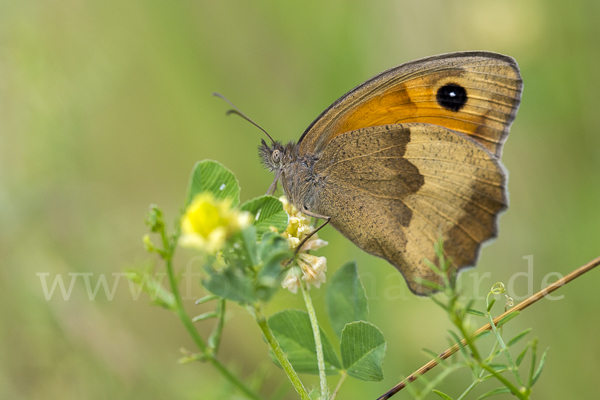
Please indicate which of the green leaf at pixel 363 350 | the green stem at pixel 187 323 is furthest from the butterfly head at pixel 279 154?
the green stem at pixel 187 323

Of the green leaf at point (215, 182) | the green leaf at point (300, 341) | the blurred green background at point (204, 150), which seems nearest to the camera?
the green leaf at point (215, 182)

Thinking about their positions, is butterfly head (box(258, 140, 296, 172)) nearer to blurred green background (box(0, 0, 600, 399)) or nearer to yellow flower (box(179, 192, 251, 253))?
blurred green background (box(0, 0, 600, 399))

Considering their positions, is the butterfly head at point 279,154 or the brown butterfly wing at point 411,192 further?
the butterfly head at point 279,154

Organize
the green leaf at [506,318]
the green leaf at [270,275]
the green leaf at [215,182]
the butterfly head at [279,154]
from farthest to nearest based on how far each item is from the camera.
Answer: the butterfly head at [279,154], the green leaf at [215,182], the green leaf at [506,318], the green leaf at [270,275]

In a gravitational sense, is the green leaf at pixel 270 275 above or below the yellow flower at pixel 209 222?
below

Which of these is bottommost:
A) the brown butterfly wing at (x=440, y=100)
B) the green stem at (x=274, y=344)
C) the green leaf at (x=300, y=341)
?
the green leaf at (x=300, y=341)

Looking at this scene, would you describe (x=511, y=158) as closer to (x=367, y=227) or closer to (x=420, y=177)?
(x=420, y=177)

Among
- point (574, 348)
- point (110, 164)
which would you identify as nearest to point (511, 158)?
point (574, 348)

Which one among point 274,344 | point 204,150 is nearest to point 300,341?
point 274,344

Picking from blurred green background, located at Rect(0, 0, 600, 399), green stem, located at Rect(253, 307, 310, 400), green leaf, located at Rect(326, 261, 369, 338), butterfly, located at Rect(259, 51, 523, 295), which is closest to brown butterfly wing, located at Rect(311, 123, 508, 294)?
butterfly, located at Rect(259, 51, 523, 295)

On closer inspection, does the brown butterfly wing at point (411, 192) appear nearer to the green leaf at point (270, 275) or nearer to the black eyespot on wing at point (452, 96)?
the black eyespot on wing at point (452, 96)
